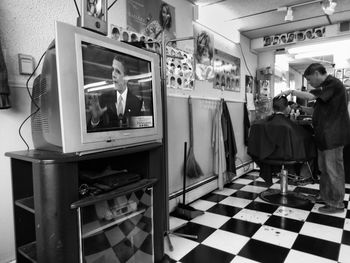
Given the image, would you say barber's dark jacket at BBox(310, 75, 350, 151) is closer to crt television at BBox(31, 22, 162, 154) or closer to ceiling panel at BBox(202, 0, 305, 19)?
ceiling panel at BBox(202, 0, 305, 19)

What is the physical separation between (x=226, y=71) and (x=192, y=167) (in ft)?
5.50

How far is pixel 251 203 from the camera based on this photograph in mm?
3041

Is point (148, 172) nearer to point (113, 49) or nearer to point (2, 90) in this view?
point (113, 49)

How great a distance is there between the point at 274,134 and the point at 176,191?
4.19ft

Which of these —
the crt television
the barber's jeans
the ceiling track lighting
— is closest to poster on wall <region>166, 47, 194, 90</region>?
the crt television

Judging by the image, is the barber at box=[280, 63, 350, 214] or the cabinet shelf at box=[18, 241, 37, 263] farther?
the barber at box=[280, 63, 350, 214]

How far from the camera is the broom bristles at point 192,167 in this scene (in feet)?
10.0

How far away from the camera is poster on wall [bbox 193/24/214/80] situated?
3195 millimetres

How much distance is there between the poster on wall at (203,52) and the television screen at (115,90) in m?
1.70

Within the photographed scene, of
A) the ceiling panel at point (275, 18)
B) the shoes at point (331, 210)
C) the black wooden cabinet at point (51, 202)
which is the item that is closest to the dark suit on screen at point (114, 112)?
the black wooden cabinet at point (51, 202)

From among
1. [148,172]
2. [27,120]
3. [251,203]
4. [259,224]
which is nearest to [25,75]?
[27,120]

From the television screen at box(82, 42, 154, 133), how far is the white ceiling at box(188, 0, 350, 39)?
75.4 inches

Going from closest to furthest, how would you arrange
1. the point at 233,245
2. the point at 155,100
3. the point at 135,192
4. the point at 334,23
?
the point at 135,192 < the point at 155,100 < the point at 233,245 < the point at 334,23

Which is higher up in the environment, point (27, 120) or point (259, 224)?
point (27, 120)
